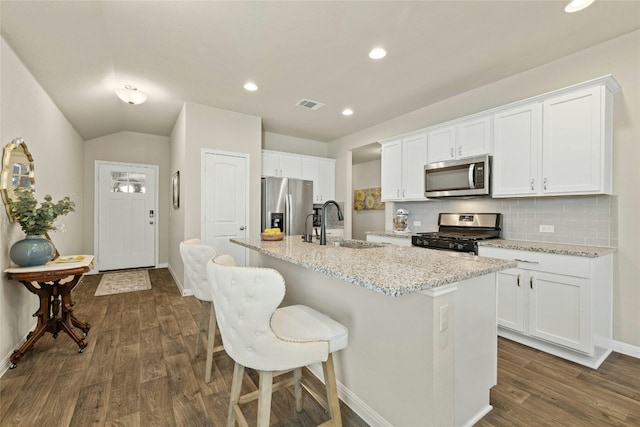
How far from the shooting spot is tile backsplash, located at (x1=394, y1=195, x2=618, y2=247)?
8.64 ft

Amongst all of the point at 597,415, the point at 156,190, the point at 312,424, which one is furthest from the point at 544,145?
the point at 156,190

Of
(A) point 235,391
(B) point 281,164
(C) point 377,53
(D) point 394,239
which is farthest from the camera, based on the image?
(B) point 281,164

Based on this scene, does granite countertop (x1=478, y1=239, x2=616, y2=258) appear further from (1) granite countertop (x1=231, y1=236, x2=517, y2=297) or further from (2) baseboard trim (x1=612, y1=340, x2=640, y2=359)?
(1) granite countertop (x1=231, y1=236, x2=517, y2=297)

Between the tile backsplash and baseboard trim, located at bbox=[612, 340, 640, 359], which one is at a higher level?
the tile backsplash

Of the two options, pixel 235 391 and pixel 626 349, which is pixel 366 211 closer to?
pixel 626 349

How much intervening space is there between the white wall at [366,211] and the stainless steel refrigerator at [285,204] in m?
2.28

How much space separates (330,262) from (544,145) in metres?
2.55

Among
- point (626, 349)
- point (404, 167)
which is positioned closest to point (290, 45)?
point (404, 167)

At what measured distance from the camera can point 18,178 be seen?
2.46m

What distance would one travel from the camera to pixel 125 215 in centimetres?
571

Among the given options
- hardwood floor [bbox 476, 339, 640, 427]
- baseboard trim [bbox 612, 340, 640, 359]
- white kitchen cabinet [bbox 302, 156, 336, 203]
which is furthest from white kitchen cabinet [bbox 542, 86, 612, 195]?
white kitchen cabinet [bbox 302, 156, 336, 203]

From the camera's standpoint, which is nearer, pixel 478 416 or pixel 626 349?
pixel 478 416

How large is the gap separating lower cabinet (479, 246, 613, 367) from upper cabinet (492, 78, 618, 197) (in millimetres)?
669

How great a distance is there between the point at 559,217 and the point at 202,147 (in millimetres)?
4363
